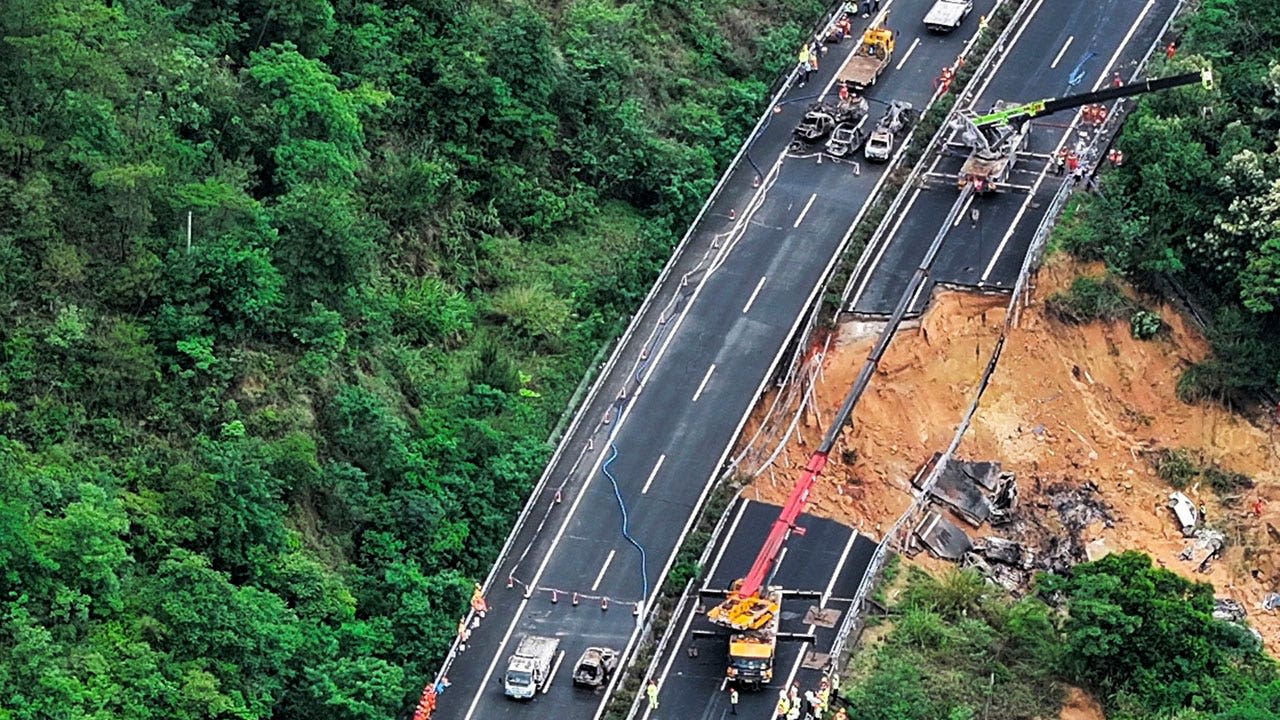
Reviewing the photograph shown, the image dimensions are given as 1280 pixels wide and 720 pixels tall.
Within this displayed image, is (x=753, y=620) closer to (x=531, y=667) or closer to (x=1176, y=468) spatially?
(x=531, y=667)

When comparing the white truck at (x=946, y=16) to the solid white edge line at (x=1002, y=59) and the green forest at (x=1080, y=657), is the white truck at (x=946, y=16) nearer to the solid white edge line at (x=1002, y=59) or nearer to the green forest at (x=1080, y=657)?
the solid white edge line at (x=1002, y=59)

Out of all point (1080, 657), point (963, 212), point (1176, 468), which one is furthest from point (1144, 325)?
point (1080, 657)

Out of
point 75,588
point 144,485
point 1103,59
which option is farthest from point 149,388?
point 1103,59

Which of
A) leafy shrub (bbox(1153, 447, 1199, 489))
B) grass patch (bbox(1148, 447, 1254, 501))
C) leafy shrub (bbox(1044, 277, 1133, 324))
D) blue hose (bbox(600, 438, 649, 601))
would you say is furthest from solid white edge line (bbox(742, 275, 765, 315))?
leafy shrub (bbox(1153, 447, 1199, 489))

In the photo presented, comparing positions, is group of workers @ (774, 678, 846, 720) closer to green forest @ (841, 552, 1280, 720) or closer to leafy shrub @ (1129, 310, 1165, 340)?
green forest @ (841, 552, 1280, 720)

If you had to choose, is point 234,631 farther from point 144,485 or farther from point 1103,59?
point 1103,59
